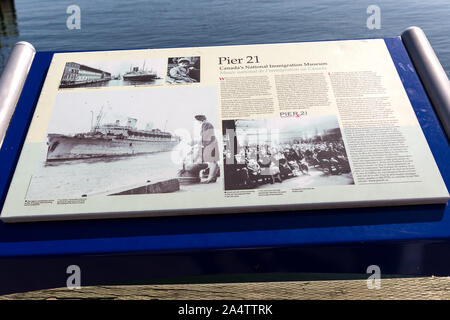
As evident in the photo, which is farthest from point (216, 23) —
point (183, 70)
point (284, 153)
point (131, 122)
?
point (284, 153)

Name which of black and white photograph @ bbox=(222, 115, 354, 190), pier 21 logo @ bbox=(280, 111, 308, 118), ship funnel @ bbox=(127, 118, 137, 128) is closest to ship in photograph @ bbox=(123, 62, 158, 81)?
ship funnel @ bbox=(127, 118, 137, 128)

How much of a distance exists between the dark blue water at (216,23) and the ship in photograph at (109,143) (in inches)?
79.5

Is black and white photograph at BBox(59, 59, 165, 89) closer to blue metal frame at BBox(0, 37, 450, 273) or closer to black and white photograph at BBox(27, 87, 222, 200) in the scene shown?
black and white photograph at BBox(27, 87, 222, 200)

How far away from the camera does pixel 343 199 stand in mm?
1188

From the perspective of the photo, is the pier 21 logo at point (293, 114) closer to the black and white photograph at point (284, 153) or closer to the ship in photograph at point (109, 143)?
the black and white photograph at point (284, 153)

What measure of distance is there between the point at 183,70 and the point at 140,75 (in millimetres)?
152

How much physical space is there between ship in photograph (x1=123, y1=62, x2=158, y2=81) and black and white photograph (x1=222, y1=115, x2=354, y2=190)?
35 cm

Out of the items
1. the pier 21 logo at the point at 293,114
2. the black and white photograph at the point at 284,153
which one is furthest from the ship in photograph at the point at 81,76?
the pier 21 logo at the point at 293,114

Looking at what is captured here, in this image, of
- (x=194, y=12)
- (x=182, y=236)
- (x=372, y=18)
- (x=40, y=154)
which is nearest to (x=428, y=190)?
(x=182, y=236)

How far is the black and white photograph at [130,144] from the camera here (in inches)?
49.1

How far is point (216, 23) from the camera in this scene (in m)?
3.63

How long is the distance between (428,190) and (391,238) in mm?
180

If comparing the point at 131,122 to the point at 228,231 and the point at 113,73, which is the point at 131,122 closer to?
the point at 113,73
